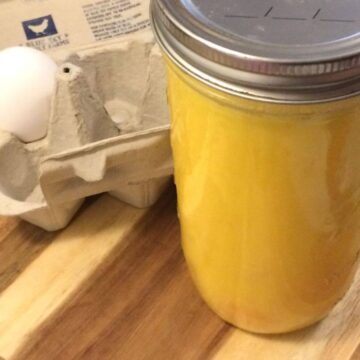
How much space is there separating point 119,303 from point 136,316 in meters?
0.03

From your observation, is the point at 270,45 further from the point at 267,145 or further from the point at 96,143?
the point at 96,143

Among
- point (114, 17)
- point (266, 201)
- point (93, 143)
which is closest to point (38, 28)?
point (114, 17)

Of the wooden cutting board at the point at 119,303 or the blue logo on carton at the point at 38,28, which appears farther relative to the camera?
the blue logo on carton at the point at 38,28

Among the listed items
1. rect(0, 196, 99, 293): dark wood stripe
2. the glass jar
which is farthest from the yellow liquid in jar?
rect(0, 196, 99, 293): dark wood stripe

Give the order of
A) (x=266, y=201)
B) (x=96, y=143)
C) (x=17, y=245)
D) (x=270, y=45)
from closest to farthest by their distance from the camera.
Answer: (x=270, y=45) < (x=266, y=201) < (x=96, y=143) < (x=17, y=245)

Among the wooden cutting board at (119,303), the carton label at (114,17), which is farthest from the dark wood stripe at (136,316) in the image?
the carton label at (114,17)

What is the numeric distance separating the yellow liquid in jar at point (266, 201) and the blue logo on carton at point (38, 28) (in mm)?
387

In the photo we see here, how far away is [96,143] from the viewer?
0.75m

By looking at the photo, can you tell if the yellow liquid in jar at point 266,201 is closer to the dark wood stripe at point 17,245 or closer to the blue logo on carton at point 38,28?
the dark wood stripe at point 17,245

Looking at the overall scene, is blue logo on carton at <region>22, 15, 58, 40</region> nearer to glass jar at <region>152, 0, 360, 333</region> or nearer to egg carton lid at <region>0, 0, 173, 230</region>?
egg carton lid at <region>0, 0, 173, 230</region>

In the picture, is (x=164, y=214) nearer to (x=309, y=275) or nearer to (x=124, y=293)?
(x=124, y=293)

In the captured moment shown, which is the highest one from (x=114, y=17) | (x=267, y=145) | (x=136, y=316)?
(x=267, y=145)

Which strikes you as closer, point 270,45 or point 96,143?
point 270,45

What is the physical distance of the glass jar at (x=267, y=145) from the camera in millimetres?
495
